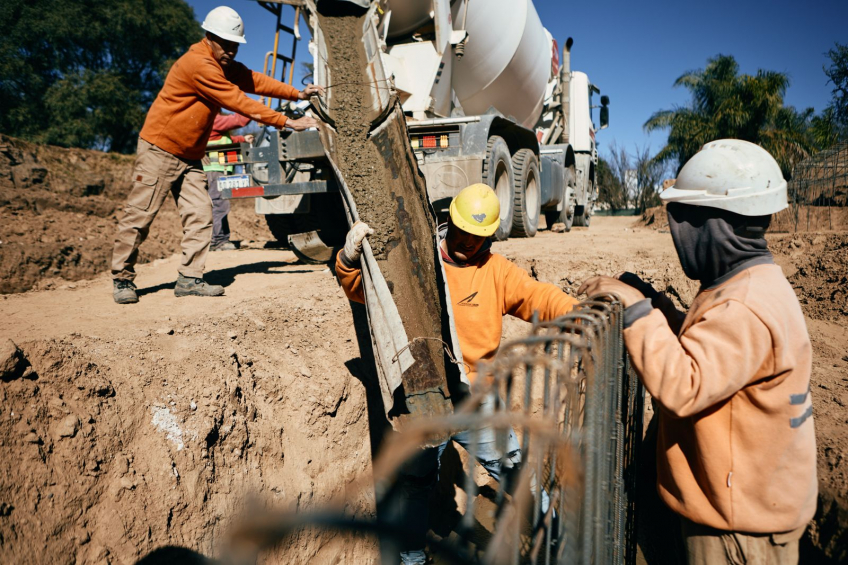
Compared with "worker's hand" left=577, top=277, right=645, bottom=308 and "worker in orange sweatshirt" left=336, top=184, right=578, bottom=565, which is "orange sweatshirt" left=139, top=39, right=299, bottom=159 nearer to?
"worker in orange sweatshirt" left=336, top=184, right=578, bottom=565

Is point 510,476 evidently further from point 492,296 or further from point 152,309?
point 152,309

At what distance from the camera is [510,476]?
2711 mm

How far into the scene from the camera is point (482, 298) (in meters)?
2.84

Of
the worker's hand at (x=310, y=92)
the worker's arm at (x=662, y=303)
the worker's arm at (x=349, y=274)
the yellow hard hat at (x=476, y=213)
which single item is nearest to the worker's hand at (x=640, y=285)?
the worker's arm at (x=662, y=303)

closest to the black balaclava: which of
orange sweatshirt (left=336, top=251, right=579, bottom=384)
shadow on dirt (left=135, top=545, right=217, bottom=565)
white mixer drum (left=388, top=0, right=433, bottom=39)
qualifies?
orange sweatshirt (left=336, top=251, right=579, bottom=384)

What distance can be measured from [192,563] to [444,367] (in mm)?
1756

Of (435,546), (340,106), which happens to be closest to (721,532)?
(435,546)

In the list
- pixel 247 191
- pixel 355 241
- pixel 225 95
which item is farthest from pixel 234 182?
pixel 355 241

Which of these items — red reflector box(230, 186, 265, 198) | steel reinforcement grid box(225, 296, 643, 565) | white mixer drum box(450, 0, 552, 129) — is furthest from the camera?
white mixer drum box(450, 0, 552, 129)

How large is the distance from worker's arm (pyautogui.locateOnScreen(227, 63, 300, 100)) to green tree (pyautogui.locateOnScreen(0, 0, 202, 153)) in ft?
64.3

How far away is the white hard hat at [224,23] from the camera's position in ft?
12.6

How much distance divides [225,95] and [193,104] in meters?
0.29

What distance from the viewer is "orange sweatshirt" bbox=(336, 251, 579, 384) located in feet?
9.32

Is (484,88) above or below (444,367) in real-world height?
above
